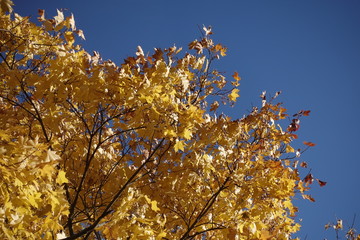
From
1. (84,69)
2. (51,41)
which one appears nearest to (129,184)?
(84,69)

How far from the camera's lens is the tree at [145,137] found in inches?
119

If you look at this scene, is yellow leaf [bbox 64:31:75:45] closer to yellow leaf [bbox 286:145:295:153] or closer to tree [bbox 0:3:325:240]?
tree [bbox 0:3:325:240]

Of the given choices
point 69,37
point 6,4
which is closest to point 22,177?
point 6,4

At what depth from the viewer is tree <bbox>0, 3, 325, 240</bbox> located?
303 cm

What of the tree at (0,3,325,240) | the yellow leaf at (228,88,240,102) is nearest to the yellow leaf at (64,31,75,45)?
the tree at (0,3,325,240)

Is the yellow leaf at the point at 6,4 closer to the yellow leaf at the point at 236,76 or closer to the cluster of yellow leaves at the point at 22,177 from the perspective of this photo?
the cluster of yellow leaves at the point at 22,177

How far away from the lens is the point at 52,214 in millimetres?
2590

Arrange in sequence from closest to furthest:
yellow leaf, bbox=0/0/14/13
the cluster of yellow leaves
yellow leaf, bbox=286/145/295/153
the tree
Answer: yellow leaf, bbox=0/0/14/13 < the cluster of yellow leaves < the tree < yellow leaf, bbox=286/145/295/153

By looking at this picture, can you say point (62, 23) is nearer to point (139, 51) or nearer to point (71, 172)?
point (139, 51)

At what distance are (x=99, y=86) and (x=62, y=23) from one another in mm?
1113

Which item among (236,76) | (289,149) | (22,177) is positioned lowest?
(22,177)

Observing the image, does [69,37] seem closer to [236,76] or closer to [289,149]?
[236,76]

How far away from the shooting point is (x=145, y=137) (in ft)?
12.3

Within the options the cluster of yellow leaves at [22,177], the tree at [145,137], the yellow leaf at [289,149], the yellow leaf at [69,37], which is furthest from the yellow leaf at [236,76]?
the cluster of yellow leaves at [22,177]
